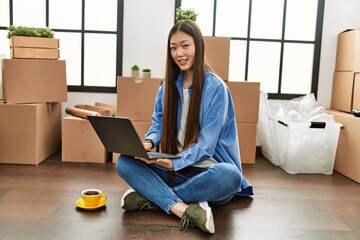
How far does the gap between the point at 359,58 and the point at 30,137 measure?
2535 millimetres

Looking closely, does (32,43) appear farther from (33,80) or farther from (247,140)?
(247,140)

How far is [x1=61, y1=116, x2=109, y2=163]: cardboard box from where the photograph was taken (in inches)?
114

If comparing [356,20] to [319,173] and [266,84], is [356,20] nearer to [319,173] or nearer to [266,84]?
[266,84]

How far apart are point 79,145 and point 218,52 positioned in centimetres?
127

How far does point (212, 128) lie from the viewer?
1812mm

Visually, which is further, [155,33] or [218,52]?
[155,33]

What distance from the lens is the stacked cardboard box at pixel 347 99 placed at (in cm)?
273

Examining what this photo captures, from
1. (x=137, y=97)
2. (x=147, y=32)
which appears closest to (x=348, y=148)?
(x=137, y=97)

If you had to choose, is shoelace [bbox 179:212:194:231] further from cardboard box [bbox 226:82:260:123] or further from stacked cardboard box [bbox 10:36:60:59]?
stacked cardboard box [bbox 10:36:60:59]

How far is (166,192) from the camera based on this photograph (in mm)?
1812

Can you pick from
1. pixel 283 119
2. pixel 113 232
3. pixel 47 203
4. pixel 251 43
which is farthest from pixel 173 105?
pixel 251 43

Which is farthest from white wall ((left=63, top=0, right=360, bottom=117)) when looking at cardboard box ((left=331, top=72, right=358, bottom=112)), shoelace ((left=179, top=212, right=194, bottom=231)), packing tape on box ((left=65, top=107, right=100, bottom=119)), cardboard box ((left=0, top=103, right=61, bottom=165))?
shoelace ((left=179, top=212, right=194, bottom=231))

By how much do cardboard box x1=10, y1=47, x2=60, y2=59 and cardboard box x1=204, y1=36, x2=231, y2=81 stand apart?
3.81 ft

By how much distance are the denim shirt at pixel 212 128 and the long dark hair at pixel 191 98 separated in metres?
0.03
